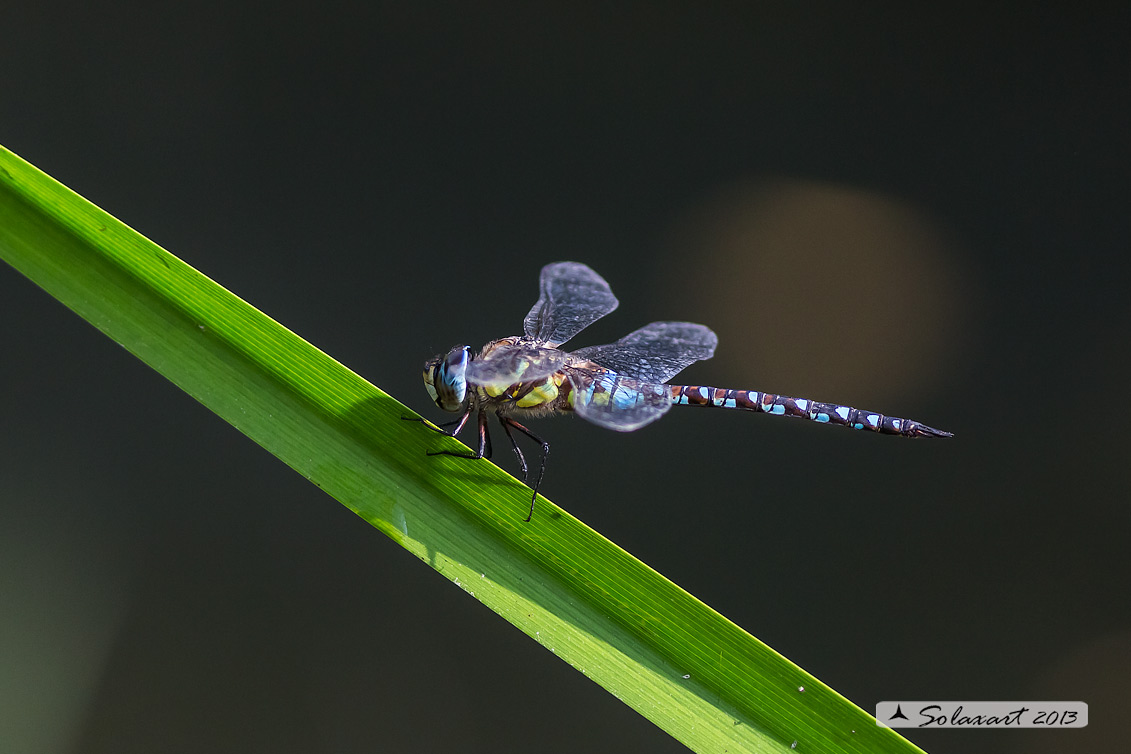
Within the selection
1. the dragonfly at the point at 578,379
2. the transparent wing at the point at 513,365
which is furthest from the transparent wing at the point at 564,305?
the transparent wing at the point at 513,365

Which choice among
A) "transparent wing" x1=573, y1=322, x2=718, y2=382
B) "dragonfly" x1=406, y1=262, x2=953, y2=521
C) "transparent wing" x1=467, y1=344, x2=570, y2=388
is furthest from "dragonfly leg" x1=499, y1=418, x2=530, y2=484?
"transparent wing" x1=573, y1=322, x2=718, y2=382

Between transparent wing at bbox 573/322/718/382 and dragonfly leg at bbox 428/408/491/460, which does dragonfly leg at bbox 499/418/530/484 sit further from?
transparent wing at bbox 573/322/718/382

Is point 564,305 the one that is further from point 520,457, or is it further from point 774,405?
point 774,405

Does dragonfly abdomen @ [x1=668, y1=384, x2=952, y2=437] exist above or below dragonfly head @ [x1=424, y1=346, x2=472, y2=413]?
above

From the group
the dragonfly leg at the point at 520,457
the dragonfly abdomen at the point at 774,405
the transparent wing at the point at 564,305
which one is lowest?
the dragonfly leg at the point at 520,457

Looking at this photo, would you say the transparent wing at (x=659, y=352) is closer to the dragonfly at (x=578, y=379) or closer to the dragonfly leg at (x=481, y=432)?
the dragonfly at (x=578, y=379)
